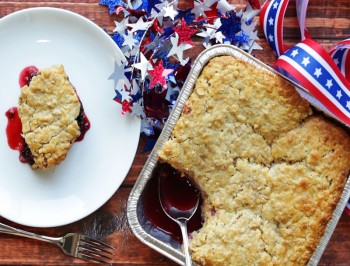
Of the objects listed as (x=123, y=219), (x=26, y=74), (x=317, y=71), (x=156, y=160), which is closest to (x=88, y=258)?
(x=123, y=219)

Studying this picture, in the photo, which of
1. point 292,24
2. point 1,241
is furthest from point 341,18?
point 1,241

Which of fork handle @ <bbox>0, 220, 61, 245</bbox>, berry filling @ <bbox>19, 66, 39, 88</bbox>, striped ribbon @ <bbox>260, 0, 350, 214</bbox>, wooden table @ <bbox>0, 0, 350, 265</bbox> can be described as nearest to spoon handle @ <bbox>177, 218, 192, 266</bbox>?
wooden table @ <bbox>0, 0, 350, 265</bbox>

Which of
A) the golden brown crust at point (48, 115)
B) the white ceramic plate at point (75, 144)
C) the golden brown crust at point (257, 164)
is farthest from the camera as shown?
the white ceramic plate at point (75, 144)

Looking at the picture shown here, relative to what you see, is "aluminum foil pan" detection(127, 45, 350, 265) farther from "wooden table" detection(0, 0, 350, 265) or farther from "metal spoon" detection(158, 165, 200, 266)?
"wooden table" detection(0, 0, 350, 265)

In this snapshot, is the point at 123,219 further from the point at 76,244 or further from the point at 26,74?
the point at 26,74

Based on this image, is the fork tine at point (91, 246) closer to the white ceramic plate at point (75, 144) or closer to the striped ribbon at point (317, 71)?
A: the white ceramic plate at point (75, 144)

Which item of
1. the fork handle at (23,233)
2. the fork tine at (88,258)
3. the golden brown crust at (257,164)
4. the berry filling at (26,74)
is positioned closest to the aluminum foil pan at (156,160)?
the golden brown crust at (257,164)

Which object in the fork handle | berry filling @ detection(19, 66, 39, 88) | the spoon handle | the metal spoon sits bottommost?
the fork handle
